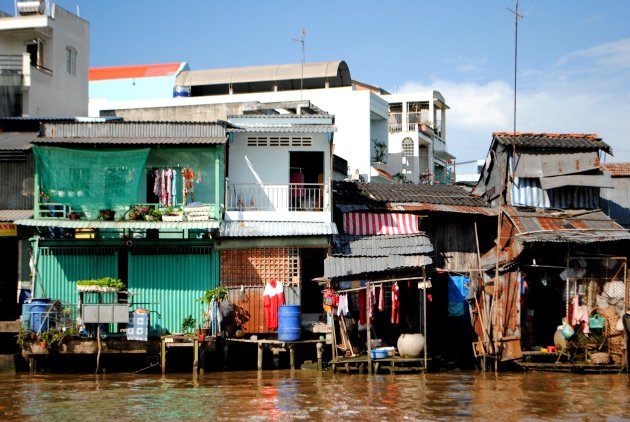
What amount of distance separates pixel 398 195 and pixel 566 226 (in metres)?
5.30

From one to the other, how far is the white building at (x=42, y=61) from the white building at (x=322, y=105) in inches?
148

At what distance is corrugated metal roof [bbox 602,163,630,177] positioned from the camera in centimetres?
2921

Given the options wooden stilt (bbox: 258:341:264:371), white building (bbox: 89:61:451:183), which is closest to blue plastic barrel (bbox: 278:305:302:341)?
wooden stilt (bbox: 258:341:264:371)

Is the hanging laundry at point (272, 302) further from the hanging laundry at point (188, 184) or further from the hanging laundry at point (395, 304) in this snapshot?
the hanging laundry at point (188, 184)

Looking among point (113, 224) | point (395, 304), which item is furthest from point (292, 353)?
point (113, 224)

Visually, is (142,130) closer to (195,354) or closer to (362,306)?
(195,354)

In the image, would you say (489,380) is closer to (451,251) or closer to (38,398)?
(451,251)

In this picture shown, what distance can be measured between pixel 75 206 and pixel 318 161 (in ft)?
23.4

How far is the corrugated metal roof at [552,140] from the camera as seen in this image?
86.3ft

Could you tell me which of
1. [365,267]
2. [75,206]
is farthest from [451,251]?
[75,206]

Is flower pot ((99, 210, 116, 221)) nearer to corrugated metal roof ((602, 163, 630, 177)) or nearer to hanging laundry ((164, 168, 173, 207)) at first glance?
hanging laundry ((164, 168, 173, 207))

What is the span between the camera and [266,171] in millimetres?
25219

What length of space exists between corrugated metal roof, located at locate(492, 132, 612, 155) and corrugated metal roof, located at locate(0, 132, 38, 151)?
46.1ft

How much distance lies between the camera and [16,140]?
25594 mm
